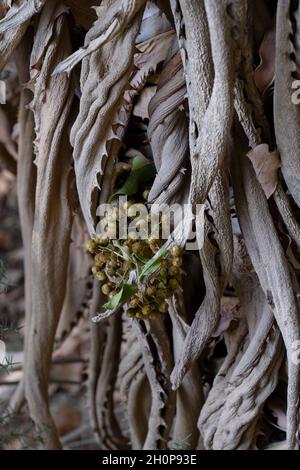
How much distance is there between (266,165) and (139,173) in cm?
12

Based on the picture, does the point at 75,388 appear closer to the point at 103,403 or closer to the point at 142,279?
the point at 103,403

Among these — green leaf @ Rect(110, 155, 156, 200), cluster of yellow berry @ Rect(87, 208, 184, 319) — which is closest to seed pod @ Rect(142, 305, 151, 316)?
cluster of yellow berry @ Rect(87, 208, 184, 319)

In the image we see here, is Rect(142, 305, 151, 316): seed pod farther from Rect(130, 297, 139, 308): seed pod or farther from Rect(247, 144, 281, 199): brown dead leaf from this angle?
Rect(247, 144, 281, 199): brown dead leaf

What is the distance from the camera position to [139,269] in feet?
1.59

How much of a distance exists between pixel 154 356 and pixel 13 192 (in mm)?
874

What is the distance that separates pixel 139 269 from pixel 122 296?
0.08 feet

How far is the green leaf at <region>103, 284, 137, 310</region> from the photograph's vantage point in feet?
1.56

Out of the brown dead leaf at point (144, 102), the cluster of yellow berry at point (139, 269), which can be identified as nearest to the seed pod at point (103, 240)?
the cluster of yellow berry at point (139, 269)

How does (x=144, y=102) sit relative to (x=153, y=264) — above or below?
above

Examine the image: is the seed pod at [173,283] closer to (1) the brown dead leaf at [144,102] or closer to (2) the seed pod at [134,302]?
(2) the seed pod at [134,302]

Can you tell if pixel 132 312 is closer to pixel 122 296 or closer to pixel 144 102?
pixel 122 296

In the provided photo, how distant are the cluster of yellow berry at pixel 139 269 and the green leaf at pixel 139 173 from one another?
41 millimetres

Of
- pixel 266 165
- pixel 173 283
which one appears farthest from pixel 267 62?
pixel 173 283

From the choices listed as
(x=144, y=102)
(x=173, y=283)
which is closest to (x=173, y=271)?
(x=173, y=283)
